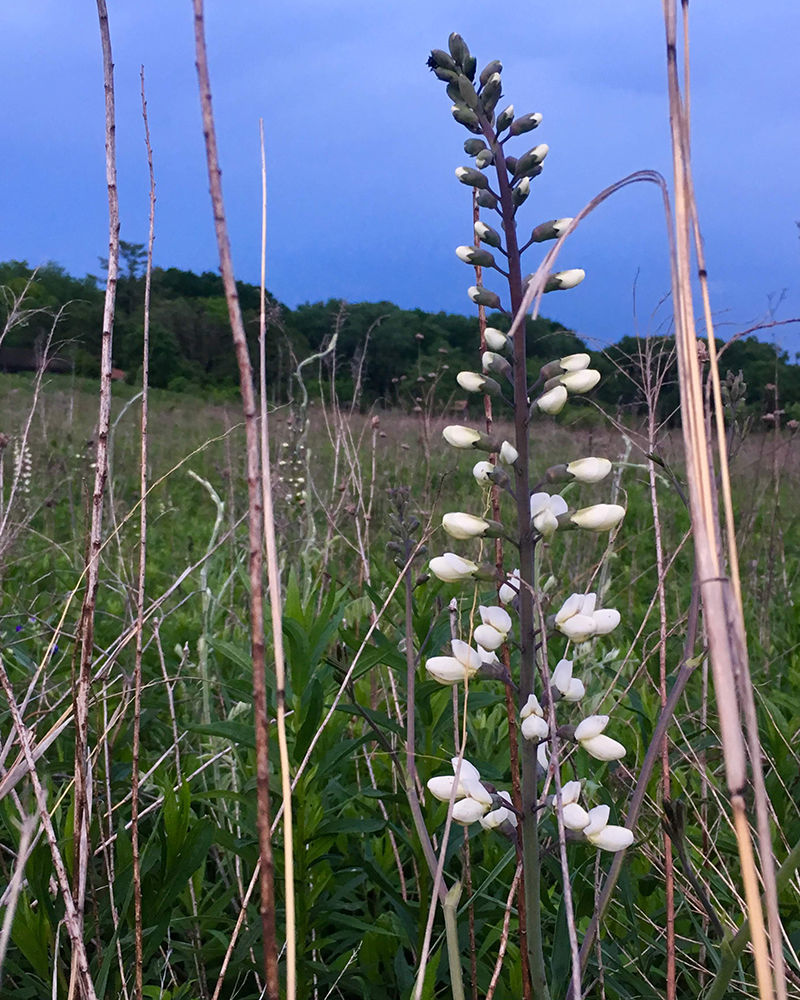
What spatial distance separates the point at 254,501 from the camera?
0.82 m

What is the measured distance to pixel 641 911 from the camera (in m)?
1.88

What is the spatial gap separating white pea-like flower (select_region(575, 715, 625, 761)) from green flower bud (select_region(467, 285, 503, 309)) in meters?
0.66

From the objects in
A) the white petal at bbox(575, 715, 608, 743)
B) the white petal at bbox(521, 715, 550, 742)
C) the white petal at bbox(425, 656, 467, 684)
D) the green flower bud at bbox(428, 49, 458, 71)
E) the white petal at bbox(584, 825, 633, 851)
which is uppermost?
the green flower bud at bbox(428, 49, 458, 71)

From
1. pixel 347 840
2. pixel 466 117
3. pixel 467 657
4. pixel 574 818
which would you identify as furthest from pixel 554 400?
pixel 347 840

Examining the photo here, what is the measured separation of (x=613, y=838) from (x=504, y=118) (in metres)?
1.17

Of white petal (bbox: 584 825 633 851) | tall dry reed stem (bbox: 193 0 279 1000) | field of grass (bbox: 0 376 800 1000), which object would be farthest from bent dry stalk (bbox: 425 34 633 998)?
tall dry reed stem (bbox: 193 0 279 1000)

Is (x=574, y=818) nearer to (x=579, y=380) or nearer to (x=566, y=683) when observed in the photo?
(x=566, y=683)

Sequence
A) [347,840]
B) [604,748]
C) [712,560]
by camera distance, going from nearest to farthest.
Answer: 1. [712,560]
2. [604,748]
3. [347,840]

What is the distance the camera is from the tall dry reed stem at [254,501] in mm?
796

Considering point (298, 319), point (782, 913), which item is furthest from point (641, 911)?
point (298, 319)

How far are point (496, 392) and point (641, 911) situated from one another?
1199 millimetres

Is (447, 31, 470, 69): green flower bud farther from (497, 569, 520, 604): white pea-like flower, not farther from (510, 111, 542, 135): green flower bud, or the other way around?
(497, 569, 520, 604): white pea-like flower

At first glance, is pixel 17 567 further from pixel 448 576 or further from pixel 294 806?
pixel 448 576

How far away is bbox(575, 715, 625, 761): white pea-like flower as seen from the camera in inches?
53.0
